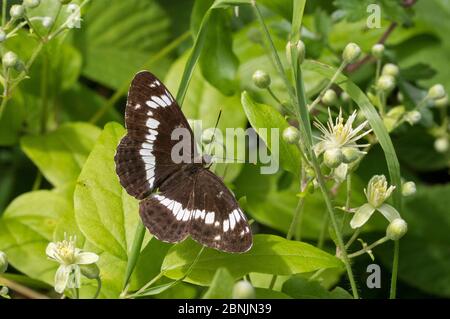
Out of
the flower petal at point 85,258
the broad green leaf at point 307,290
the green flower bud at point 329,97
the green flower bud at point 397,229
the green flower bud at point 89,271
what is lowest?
the broad green leaf at point 307,290

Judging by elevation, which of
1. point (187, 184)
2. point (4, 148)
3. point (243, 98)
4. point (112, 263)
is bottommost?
Result: point (112, 263)

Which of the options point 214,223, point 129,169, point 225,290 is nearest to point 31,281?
point 129,169

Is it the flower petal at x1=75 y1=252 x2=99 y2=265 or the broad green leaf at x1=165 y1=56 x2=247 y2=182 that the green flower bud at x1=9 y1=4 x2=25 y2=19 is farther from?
the broad green leaf at x1=165 y1=56 x2=247 y2=182

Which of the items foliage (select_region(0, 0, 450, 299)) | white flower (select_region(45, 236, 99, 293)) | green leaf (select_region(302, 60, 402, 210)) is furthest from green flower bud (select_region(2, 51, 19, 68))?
green leaf (select_region(302, 60, 402, 210))

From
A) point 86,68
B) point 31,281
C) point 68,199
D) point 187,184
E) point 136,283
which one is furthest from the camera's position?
point 86,68

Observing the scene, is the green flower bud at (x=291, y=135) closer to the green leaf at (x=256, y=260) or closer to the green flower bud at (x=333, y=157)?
the green flower bud at (x=333, y=157)

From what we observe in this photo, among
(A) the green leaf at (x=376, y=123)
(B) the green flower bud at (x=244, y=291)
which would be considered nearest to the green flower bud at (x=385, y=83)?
(A) the green leaf at (x=376, y=123)

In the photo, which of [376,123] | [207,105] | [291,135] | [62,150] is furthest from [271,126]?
[62,150]
